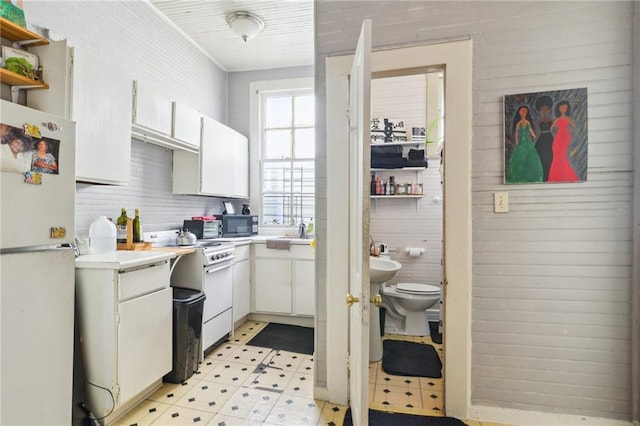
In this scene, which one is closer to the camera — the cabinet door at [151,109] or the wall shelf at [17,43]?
the wall shelf at [17,43]

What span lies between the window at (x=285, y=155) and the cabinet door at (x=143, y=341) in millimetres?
2157

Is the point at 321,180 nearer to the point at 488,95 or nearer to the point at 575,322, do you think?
the point at 488,95

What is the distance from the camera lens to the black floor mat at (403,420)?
182 cm

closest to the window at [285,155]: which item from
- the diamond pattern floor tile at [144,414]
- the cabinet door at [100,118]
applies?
Answer: the cabinet door at [100,118]

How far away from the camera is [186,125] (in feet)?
9.56

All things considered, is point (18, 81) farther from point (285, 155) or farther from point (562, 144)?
point (562, 144)

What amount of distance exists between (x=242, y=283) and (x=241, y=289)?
0.06m

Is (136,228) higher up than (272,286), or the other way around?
(136,228)

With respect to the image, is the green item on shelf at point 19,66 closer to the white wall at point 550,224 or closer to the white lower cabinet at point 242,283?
the white lower cabinet at point 242,283

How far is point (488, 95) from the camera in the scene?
1.83 m

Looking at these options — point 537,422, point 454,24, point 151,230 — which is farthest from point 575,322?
point 151,230

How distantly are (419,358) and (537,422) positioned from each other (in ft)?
3.14

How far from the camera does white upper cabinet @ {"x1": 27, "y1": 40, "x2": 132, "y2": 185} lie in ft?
6.08

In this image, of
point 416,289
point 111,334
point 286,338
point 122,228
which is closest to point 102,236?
point 122,228
